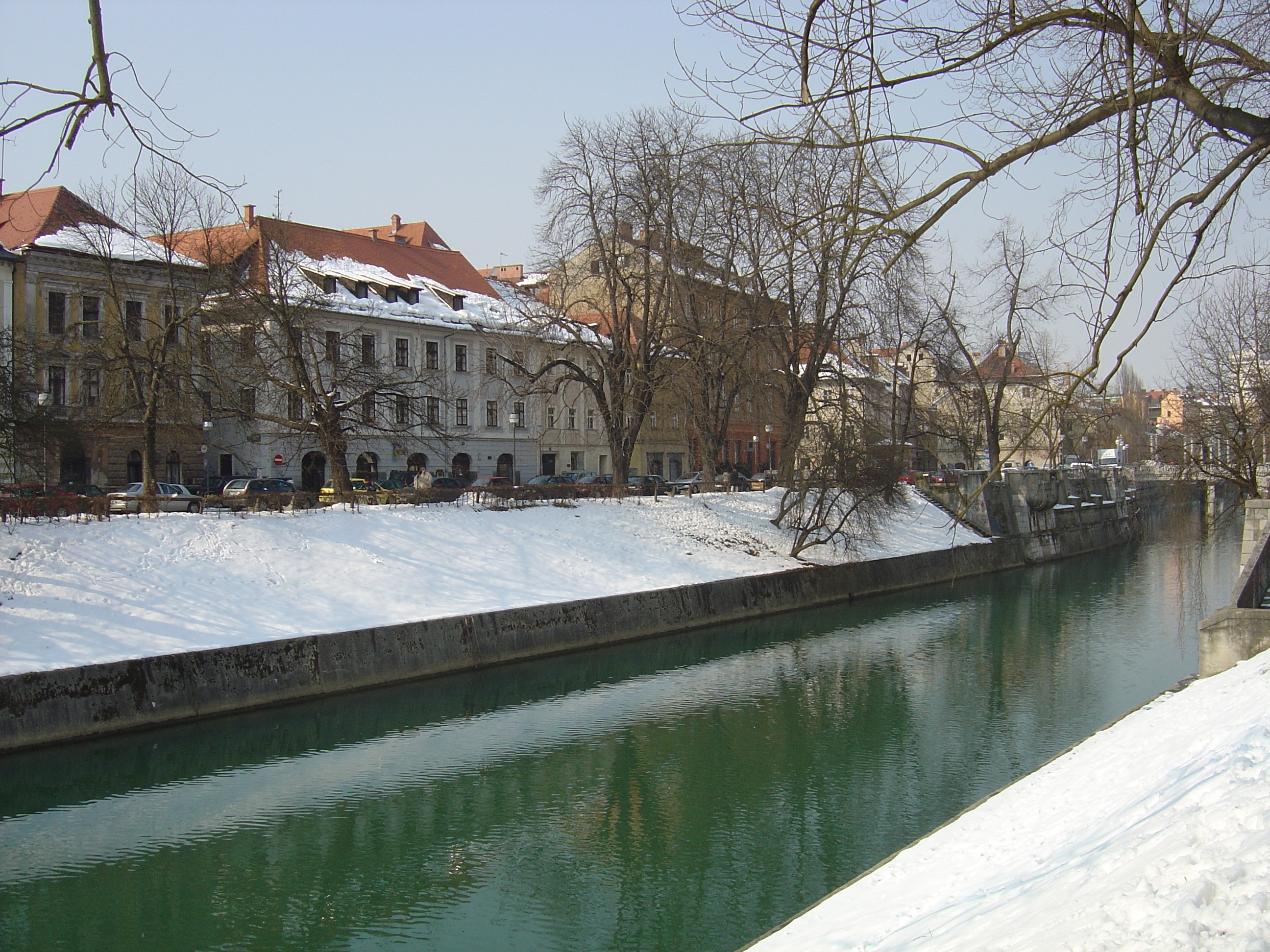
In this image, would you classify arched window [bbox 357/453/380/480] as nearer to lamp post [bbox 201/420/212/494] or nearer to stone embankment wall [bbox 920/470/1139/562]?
lamp post [bbox 201/420/212/494]

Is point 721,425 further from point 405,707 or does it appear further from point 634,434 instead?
point 405,707

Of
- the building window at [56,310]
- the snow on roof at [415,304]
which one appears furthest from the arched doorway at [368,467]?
the building window at [56,310]

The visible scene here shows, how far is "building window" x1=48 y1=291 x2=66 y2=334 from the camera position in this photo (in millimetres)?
39191

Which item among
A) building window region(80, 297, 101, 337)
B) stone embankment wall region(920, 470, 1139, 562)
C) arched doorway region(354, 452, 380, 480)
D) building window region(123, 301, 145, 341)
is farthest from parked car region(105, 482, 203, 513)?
stone embankment wall region(920, 470, 1139, 562)

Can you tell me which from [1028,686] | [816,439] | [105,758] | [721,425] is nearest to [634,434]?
[721,425]

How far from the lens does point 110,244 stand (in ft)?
109

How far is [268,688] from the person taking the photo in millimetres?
17547

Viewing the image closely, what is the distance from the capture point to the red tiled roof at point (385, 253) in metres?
42.1

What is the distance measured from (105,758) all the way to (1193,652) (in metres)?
20.4

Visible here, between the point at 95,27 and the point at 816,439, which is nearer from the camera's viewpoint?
the point at 95,27

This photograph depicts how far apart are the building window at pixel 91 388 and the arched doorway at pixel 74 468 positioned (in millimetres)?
2473

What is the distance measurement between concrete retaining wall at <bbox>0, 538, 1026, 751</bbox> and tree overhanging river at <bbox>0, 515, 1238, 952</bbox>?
354 millimetres

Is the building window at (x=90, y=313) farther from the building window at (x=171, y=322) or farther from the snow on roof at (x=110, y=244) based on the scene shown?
the building window at (x=171, y=322)

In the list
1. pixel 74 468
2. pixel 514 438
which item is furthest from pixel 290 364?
pixel 514 438
